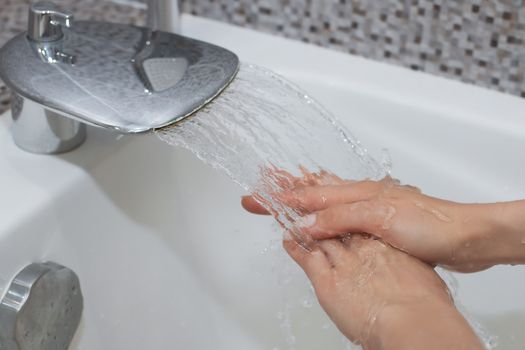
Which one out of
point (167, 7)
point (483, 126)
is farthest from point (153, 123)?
point (483, 126)

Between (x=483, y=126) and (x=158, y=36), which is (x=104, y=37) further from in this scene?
(x=483, y=126)

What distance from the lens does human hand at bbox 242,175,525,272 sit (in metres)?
0.75

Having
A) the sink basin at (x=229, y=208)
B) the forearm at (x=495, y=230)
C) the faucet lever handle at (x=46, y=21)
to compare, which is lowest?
the sink basin at (x=229, y=208)

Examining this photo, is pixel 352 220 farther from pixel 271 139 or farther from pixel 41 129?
pixel 41 129

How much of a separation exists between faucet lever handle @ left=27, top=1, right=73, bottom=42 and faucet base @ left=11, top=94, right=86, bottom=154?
7 cm

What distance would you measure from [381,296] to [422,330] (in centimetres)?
7

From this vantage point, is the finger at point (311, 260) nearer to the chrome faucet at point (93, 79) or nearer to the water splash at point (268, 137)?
the water splash at point (268, 137)

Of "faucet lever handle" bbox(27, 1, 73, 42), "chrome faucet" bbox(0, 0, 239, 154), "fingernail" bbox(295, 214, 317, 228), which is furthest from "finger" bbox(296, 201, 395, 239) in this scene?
"faucet lever handle" bbox(27, 1, 73, 42)

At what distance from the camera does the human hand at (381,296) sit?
0.64 m

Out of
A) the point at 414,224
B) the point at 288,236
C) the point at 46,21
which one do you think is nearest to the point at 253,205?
the point at 288,236

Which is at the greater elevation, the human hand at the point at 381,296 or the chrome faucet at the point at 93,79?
the chrome faucet at the point at 93,79

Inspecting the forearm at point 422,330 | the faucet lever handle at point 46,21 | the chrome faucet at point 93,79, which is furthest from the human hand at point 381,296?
the faucet lever handle at point 46,21

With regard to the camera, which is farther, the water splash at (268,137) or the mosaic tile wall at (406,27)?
the mosaic tile wall at (406,27)

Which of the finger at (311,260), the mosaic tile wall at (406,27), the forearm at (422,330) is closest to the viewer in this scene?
the forearm at (422,330)
